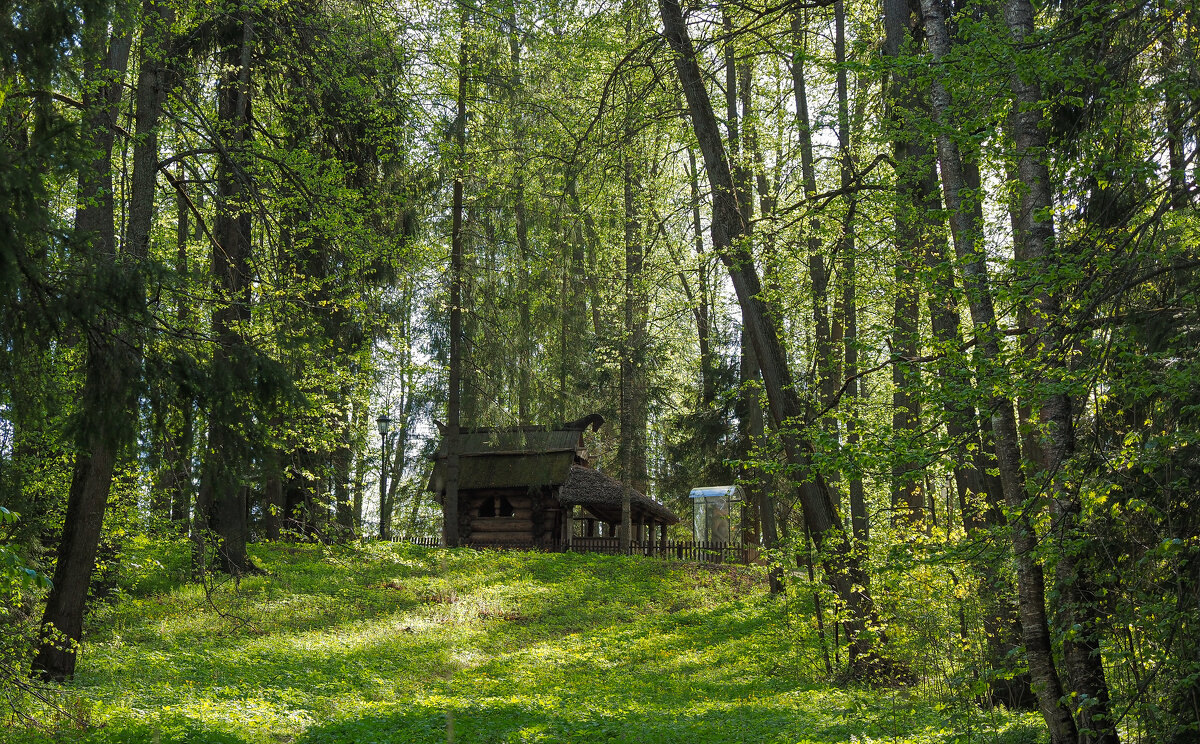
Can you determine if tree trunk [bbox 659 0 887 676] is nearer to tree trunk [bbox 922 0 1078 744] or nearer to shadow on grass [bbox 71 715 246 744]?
tree trunk [bbox 922 0 1078 744]

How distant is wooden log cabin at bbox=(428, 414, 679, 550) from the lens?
25109mm

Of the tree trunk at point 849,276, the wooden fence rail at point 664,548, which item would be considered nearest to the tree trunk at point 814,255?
the tree trunk at point 849,276

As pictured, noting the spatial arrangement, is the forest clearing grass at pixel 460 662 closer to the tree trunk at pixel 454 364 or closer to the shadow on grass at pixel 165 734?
the shadow on grass at pixel 165 734

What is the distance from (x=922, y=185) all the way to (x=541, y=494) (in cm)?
1795

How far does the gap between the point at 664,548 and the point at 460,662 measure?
44.5ft

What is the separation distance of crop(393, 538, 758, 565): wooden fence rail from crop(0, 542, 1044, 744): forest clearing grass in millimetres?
3423

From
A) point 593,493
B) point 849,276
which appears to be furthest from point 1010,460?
point 593,493

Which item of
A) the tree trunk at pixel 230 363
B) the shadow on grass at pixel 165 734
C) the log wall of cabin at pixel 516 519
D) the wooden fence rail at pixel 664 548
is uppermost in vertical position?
the tree trunk at pixel 230 363

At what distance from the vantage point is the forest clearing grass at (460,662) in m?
7.31

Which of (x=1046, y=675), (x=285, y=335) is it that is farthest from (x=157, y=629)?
(x=1046, y=675)

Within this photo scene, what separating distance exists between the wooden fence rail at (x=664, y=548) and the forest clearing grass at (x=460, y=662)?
3423 millimetres

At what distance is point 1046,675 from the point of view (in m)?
5.61

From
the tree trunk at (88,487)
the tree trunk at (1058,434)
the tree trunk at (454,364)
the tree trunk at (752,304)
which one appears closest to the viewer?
the tree trunk at (1058,434)

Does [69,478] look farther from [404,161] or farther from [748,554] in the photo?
[748,554]
